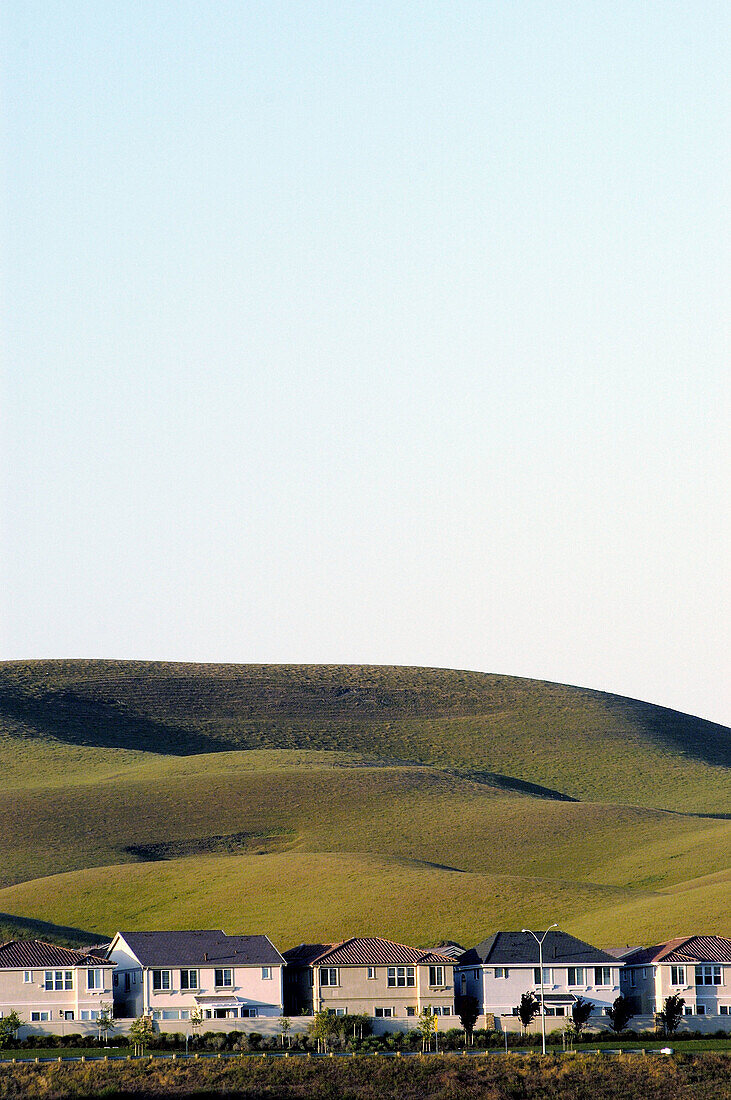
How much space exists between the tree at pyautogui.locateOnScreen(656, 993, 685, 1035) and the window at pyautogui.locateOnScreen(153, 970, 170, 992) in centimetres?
2735

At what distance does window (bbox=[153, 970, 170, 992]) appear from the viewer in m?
85.5

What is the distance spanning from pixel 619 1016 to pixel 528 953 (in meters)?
8.08

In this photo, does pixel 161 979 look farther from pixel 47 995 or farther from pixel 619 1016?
pixel 619 1016

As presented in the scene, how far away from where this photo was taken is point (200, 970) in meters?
86.2

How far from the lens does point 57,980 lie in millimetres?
85188

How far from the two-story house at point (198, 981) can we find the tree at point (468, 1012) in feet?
33.5

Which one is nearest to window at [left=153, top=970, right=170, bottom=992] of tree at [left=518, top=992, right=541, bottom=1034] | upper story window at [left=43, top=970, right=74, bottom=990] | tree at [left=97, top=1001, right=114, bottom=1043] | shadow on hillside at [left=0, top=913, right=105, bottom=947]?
tree at [left=97, top=1001, right=114, bottom=1043]

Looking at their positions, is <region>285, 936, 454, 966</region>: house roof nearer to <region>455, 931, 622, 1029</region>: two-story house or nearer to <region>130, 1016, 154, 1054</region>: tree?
<region>455, 931, 622, 1029</region>: two-story house

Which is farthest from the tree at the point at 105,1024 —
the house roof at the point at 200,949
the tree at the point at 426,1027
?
the tree at the point at 426,1027

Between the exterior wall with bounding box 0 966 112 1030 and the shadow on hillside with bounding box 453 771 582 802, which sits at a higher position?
the shadow on hillside with bounding box 453 771 582 802

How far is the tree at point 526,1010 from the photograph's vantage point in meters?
81.8

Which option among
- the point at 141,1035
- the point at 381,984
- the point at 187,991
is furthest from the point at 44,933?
the point at 141,1035

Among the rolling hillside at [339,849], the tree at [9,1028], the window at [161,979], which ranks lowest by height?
the tree at [9,1028]

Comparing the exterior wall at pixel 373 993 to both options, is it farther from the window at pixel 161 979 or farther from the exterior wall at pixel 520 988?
the window at pixel 161 979
